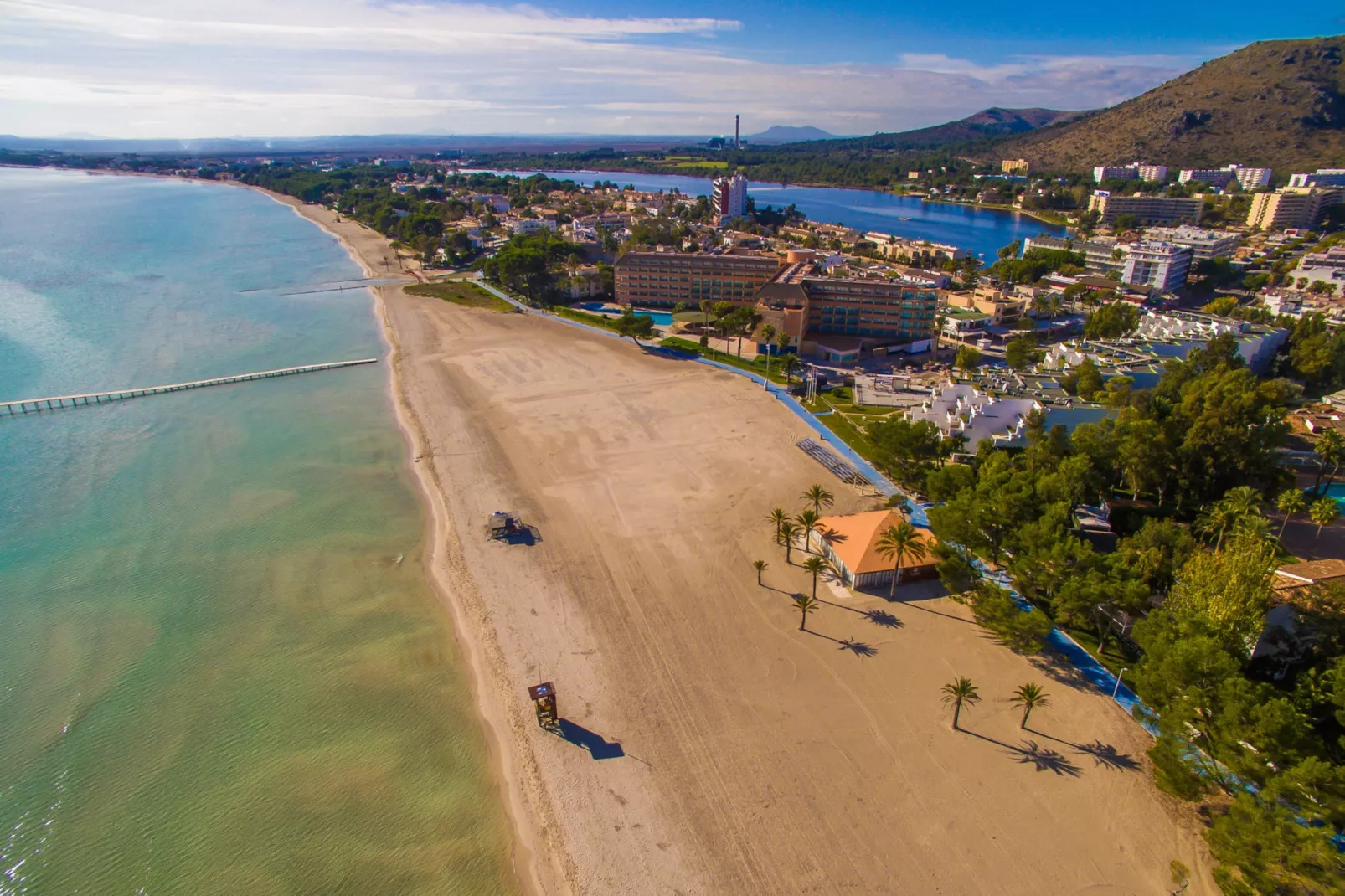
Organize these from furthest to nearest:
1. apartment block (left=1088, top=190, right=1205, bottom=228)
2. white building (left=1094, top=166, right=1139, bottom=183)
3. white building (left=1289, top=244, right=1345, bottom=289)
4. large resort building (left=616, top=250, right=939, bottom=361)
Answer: white building (left=1094, top=166, right=1139, bottom=183) → apartment block (left=1088, top=190, right=1205, bottom=228) → white building (left=1289, top=244, right=1345, bottom=289) → large resort building (left=616, top=250, right=939, bottom=361)

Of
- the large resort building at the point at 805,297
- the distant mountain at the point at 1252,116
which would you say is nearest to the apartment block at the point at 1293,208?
the distant mountain at the point at 1252,116

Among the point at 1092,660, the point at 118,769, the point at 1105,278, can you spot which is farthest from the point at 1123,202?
the point at 118,769

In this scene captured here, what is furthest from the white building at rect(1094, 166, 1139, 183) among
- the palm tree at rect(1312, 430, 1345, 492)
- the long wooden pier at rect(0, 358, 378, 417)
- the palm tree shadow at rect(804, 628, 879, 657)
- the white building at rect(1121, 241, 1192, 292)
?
the palm tree shadow at rect(804, 628, 879, 657)

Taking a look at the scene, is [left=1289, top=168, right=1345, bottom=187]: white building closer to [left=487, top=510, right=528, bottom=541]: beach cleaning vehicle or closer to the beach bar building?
the beach bar building

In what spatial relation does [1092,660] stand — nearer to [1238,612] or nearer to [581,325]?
[1238,612]

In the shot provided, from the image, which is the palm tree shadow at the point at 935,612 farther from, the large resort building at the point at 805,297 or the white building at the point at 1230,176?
the white building at the point at 1230,176
